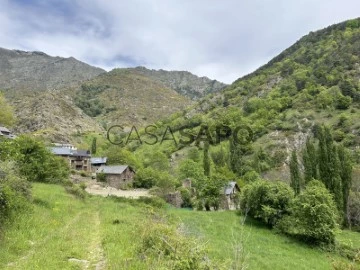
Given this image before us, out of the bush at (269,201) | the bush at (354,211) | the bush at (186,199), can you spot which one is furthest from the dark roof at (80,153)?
the bush at (354,211)

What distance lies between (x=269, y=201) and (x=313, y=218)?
609cm

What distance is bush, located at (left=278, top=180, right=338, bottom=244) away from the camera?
34438 millimetres

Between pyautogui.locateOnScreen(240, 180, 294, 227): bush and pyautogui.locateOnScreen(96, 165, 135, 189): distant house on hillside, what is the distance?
32.7m

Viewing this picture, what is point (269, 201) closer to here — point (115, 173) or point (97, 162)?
point (115, 173)

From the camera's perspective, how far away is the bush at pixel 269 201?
39.6 m

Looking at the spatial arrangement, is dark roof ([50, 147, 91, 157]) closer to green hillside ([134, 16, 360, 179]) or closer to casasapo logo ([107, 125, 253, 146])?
green hillside ([134, 16, 360, 179])

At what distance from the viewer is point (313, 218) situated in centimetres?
3534

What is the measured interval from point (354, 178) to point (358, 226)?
1156cm

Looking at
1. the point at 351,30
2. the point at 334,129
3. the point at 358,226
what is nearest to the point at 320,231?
the point at 358,226

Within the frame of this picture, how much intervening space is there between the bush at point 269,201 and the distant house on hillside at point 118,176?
32691mm

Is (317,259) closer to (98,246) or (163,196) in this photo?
(98,246)

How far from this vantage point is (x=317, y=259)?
29.7m

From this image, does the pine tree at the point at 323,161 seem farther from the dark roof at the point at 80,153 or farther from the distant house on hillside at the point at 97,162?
the dark roof at the point at 80,153

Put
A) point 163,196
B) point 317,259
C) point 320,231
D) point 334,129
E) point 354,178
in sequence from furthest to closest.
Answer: point 334,129, point 354,178, point 163,196, point 320,231, point 317,259
